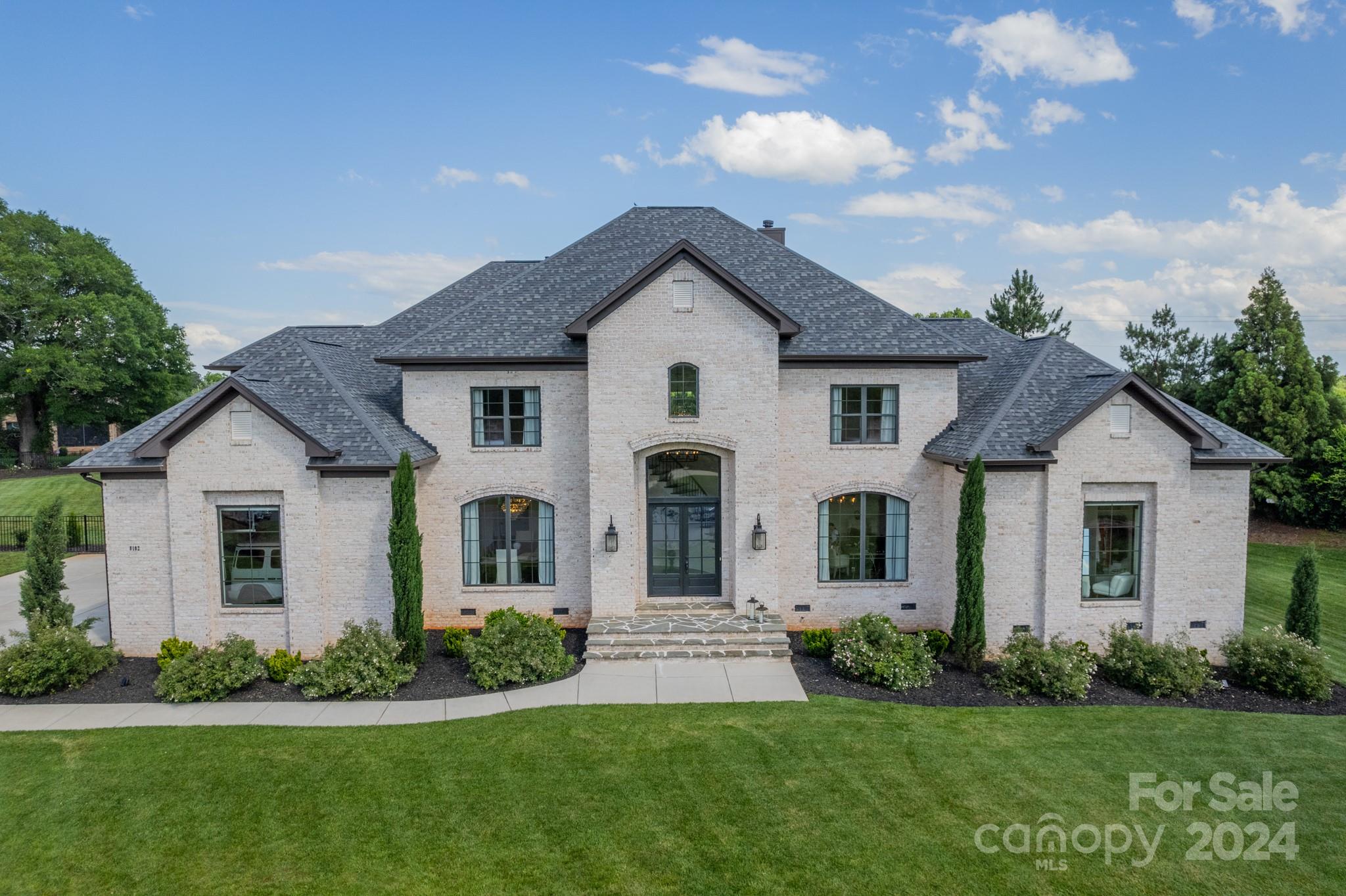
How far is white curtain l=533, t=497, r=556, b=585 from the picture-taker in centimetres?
1667

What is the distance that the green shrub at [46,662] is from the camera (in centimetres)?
1298

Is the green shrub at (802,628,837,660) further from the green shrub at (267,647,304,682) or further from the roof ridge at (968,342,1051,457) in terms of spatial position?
the green shrub at (267,647,304,682)

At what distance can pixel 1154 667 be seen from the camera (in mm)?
13398

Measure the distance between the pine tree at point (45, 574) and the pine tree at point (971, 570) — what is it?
61.1 feet

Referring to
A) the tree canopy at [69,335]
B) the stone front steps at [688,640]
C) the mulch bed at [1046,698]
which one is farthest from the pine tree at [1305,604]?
the tree canopy at [69,335]

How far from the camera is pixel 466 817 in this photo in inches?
356

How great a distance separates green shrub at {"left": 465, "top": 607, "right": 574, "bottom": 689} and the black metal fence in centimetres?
2152

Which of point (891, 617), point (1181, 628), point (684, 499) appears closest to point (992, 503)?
point (891, 617)

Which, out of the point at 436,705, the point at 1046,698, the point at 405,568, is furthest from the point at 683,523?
the point at 1046,698

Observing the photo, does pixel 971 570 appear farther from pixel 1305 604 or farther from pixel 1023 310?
pixel 1023 310

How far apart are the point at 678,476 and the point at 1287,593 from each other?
2037cm

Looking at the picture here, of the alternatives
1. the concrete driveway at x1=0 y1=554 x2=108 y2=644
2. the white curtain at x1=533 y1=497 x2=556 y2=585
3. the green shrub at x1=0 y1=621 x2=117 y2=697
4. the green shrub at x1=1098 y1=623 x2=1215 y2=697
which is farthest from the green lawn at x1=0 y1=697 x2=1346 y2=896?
the concrete driveway at x1=0 y1=554 x2=108 y2=644

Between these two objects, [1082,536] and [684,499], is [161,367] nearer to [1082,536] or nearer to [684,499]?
[684,499]

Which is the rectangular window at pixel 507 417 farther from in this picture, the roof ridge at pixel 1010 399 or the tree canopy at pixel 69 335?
the tree canopy at pixel 69 335
